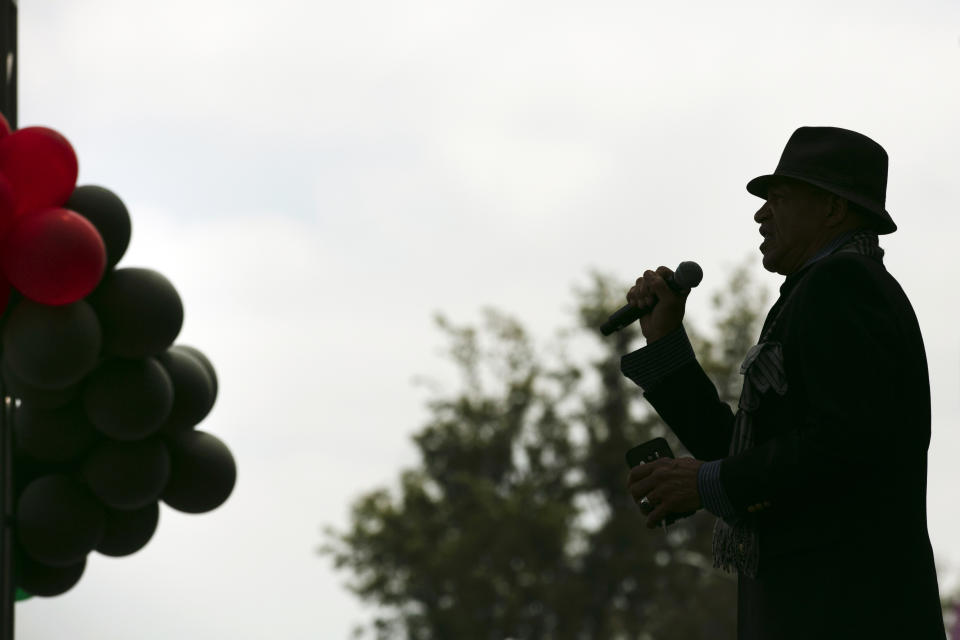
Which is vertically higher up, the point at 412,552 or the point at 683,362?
the point at 412,552

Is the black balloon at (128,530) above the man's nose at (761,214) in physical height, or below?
above

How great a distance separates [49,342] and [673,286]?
307 cm

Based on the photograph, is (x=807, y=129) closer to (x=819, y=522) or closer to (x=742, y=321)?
(x=819, y=522)

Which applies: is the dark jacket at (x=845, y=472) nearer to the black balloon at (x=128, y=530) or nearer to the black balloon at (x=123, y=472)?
the black balloon at (x=123, y=472)

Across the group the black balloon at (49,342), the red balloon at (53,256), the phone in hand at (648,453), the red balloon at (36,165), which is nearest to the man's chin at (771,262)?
the phone in hand at (648,453)

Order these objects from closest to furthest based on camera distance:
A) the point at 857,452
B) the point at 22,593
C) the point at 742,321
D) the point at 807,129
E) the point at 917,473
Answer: the point at 857,452 < the point at 917,473 < the point at 807,129 < the point at 22,593 < the point at 742,321

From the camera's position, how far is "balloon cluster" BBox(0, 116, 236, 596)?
464cm

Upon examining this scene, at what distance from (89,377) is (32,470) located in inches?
22.2

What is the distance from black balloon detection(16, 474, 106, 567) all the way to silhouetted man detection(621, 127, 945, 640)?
3.75 meters

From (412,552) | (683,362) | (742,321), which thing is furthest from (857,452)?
(742,321)

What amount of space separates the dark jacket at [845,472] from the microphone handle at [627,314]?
28 centimetres

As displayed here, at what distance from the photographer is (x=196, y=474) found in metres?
5.57

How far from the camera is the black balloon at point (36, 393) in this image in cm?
489

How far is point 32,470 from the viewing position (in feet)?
17.6
